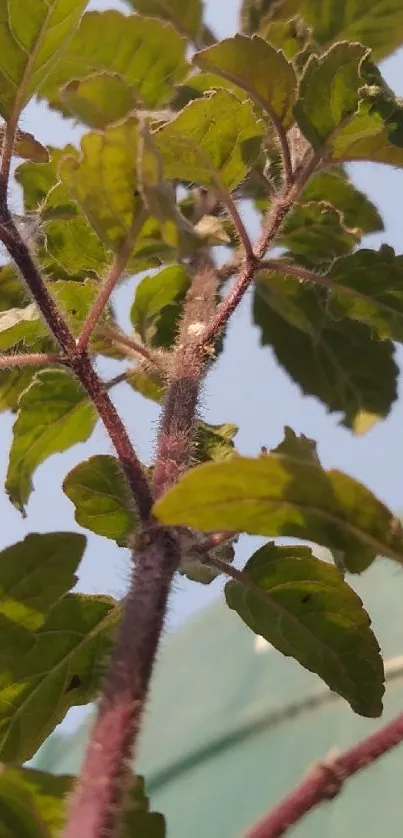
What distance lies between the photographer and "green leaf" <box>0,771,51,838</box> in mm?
355

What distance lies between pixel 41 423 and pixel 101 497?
0.55 ft

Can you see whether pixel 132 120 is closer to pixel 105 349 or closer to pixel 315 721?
pixel 105 349

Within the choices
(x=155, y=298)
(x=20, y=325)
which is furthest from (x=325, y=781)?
(x=155, y=298)

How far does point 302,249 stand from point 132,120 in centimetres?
40

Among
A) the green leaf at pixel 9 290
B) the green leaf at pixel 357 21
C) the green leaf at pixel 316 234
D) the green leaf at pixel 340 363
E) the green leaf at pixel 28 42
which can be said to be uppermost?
the green leaf at pixel 357 21

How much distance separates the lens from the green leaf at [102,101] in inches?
16.0

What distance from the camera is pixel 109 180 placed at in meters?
0.40

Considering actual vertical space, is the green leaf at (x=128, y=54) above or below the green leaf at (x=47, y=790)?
above

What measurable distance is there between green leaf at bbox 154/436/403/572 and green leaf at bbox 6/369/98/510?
1.09 feet

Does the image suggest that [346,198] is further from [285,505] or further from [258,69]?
[285,505]

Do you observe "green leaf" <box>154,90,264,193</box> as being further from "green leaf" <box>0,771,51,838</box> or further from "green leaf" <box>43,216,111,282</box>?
"green leaf" <box>0,771,51,838</box>

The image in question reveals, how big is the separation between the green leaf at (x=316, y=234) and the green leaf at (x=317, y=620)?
333 millimetres

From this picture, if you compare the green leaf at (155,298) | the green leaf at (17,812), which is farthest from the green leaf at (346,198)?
the green leaf at (17,812)

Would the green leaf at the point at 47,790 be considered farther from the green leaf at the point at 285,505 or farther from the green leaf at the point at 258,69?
the green leaf at the point at 258,69
